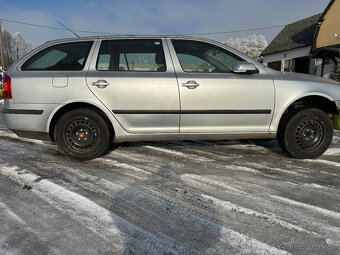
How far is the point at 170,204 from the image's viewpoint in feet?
7.29

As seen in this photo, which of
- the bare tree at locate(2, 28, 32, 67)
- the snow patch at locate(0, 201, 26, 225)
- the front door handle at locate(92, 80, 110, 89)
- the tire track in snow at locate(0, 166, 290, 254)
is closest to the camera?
the tire track in snow at locate(0, 166, 290, 254)

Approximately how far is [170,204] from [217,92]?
1.71m

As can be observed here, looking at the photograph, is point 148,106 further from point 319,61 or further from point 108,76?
point 319,61

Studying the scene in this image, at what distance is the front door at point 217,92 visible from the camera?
3.29 m

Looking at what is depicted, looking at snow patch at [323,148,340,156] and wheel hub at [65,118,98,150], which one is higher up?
wheel hub at [65,118,98,150]

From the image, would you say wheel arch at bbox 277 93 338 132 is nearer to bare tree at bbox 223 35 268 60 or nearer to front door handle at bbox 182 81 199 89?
front door handle at bbox 182 81 199 89

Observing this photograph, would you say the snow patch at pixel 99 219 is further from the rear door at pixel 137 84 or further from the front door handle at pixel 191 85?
the front door handle at pixel 191 85

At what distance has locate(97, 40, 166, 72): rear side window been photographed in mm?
3371

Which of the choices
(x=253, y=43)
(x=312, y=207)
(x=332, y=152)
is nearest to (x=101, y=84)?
(x=312, y=207)

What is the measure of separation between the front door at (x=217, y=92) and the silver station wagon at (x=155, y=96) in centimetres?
1

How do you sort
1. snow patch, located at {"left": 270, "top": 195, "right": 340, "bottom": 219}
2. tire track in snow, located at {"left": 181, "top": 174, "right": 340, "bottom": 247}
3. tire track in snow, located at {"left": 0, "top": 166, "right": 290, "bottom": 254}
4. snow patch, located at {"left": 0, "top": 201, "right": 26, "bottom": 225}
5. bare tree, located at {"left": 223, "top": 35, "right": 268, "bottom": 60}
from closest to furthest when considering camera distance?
tire track in snow, located at {"left": 0, "top": 166, "right": 290, "bottom": 254} < tire track in snow, located at {"left": 181, "top": 174, "right": 340, "bottom": 247} < snow patch, located at {"left": 0, "top": 201, "right": 26, "bottom": 225} < snow patch, located at {"left": 270, "top": 195, "right": 340, "bottom": 219} < bare tree, located at {"left": 223, "top": 35, "right": 268, "bottom": 60}

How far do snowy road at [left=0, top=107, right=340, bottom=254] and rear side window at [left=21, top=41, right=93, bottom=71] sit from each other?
1292 mm

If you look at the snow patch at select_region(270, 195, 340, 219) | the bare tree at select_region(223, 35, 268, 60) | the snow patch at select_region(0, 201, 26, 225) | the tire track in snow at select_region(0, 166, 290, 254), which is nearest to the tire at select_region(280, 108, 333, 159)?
the snow patch at select_region(270, 195, 340, 219)

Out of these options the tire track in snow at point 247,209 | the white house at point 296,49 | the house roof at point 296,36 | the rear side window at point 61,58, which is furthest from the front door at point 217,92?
the house roof at point 296,36
